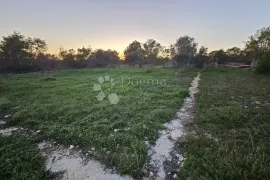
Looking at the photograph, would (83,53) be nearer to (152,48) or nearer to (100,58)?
(100,58)

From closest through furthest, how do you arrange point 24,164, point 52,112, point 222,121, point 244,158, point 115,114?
point 244,158, point 24,164, point 222,121, point 115,114, point 52,112

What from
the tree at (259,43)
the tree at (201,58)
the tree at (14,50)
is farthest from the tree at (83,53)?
the tree at (259,43)

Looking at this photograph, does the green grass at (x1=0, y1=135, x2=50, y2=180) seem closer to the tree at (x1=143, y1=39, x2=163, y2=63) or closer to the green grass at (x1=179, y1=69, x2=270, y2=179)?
the green grass at (x1=179, y1=69, x2=270, y2=179)

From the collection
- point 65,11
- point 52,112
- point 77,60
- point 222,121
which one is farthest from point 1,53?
point 222,121

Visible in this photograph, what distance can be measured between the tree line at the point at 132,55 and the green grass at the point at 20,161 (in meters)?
26.8

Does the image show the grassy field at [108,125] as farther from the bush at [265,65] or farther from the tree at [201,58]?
the tree at [201,58]

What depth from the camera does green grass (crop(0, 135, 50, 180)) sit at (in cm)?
362

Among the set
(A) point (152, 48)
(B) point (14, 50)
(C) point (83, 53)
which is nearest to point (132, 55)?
(A) point (152, 48)

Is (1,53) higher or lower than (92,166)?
higher

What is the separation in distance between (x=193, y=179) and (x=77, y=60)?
4887 centimetres

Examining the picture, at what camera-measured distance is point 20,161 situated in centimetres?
407

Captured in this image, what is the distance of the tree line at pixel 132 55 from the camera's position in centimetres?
3297

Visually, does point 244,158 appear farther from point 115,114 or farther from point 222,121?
point 115,114

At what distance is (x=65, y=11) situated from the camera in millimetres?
16688
